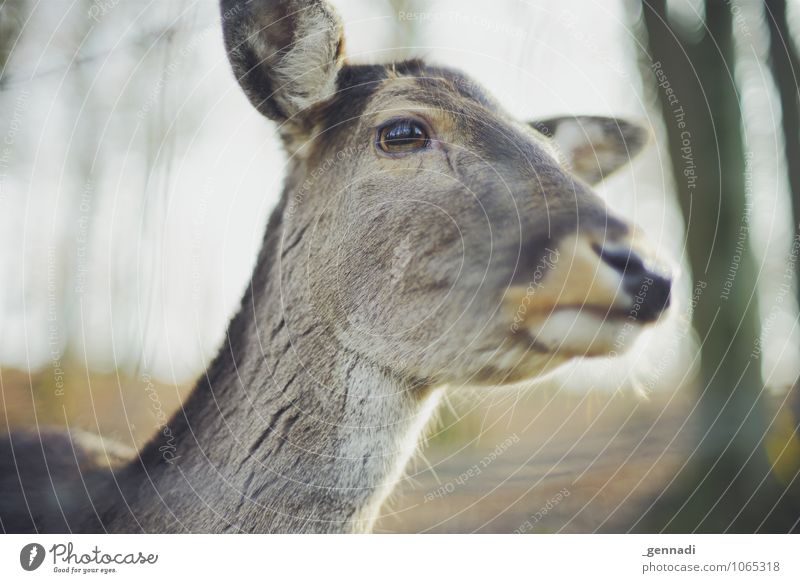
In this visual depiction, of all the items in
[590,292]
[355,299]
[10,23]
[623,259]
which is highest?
[10,23]

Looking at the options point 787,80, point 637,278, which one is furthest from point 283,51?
point 787,80

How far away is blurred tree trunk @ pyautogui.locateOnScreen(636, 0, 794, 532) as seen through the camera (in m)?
5.51

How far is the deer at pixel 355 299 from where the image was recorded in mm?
2641

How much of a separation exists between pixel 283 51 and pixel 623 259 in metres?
1.76

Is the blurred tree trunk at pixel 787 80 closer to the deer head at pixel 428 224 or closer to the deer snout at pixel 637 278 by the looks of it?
the deer head at pixel 428 224

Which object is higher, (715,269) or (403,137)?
(403,137)

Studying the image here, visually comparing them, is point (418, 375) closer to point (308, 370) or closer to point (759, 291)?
point (308, 370)

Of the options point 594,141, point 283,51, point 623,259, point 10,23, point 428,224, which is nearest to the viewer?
point 623,259

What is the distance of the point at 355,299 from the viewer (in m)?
2.86

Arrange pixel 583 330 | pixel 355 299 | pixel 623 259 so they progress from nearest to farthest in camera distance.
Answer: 1. pixel 623 259
2. pixel 583 330
3. pixel 355 299

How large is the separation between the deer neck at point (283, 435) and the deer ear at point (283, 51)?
24.7 inches

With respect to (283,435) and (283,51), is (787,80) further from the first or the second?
(283,435)
